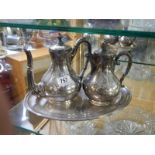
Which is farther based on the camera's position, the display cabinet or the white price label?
the white price label

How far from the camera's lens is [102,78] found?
505 mm

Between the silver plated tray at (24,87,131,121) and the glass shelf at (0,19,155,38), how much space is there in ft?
0.67

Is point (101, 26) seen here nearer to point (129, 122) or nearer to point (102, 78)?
point (102, 78)

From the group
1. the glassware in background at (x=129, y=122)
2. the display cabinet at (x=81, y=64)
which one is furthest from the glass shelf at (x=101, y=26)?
the glassware in background at (x=129, y=122)

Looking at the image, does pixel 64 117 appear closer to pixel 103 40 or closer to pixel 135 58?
pixel 103 40

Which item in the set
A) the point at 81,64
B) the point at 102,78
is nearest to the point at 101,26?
the point at 102,78

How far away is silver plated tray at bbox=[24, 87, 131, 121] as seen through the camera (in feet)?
1.62

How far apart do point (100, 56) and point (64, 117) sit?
166mm

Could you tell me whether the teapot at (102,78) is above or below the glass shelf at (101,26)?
below

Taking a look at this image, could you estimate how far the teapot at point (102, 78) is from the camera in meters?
0.49

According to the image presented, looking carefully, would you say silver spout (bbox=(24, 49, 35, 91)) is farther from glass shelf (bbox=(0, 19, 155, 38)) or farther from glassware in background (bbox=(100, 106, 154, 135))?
glassware in background (bbox=(100, 106, 154, 135))

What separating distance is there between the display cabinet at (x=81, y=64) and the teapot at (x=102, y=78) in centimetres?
4

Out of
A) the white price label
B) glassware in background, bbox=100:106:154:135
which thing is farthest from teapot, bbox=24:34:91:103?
glassware in background, bbox=100:106:154:135

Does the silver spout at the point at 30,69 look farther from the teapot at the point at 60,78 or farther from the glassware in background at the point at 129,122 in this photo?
the glassware in background at the point at 129,122
